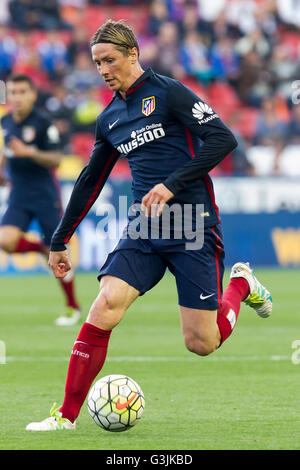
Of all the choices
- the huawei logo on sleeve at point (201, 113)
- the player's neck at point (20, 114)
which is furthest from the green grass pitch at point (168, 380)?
the player's neck at point (20, 114)

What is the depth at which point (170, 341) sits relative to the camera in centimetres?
917

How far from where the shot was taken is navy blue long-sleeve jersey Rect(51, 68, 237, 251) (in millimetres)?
5262

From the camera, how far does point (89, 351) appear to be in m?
5.23

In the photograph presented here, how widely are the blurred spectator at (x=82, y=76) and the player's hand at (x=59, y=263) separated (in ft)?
45.8

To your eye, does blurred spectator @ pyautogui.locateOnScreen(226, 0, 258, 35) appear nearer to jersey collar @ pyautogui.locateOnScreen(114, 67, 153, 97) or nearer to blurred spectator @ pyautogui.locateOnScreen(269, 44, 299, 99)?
blurred spectator @ pyautogui.locateOnScreen(269, 44, 299, 99)

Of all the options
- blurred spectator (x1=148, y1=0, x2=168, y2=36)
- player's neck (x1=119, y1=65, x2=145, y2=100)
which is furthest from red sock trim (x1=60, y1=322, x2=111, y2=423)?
blurred spectator (x1=148, y1=0, x2=168, y2=36)

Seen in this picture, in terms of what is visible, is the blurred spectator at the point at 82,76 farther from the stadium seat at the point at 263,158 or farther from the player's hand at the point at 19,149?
the player's hand at the point at 19,149

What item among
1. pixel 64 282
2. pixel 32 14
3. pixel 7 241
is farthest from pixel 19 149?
pixel 32 14

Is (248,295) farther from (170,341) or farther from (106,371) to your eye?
(170,341)

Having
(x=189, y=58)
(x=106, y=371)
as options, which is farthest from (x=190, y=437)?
(x=189, y=58)

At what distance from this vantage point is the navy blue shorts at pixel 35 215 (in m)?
10.6

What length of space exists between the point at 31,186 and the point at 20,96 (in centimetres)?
96

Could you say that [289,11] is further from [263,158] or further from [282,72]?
[263,158]

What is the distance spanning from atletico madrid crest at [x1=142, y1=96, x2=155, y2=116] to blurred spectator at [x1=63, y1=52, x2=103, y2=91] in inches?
554
